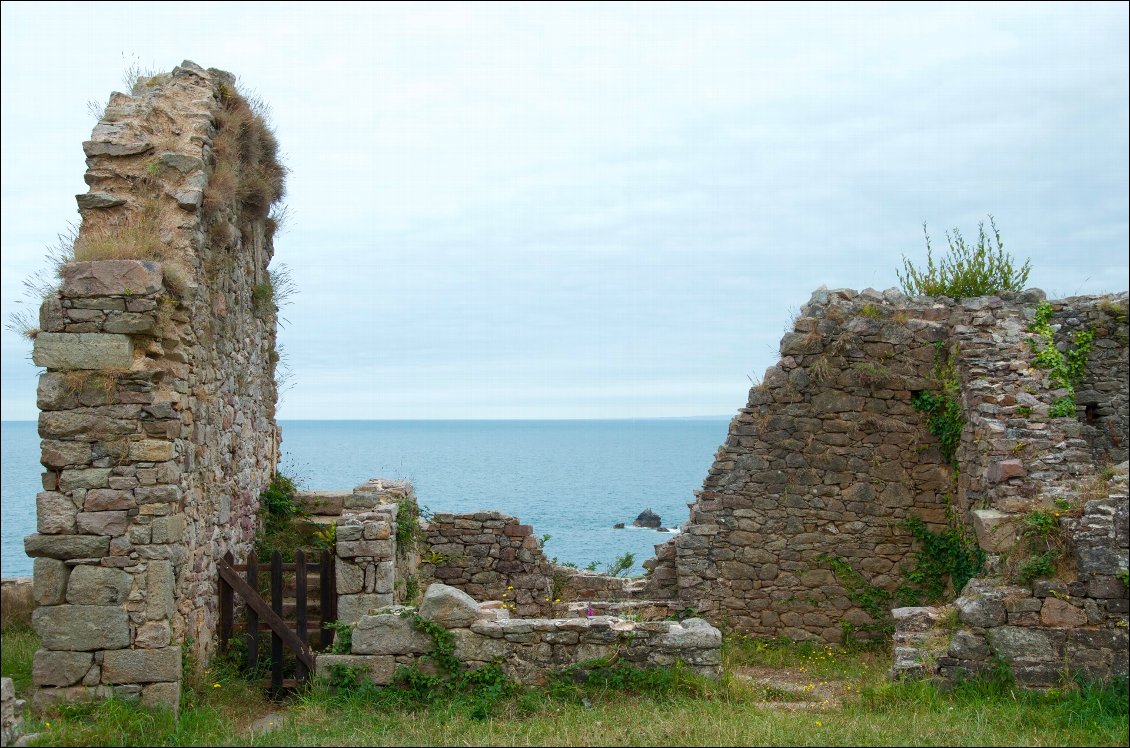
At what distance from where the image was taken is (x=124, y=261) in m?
8.05

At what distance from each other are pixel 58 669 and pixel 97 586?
2.51ft

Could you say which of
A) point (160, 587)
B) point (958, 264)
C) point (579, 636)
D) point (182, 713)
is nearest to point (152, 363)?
point (160, 587)

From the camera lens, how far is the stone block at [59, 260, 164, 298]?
8.00 m

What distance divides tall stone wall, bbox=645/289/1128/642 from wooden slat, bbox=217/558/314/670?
5.46 meters

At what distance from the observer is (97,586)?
7.88 metres

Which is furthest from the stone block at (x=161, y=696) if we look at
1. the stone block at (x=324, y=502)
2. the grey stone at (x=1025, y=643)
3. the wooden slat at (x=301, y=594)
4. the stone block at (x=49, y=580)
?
the grey stone at (x=1025, y=643)

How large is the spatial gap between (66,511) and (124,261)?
2199 mm

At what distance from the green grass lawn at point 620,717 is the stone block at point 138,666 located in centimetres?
26

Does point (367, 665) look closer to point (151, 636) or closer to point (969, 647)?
point (151, 636)

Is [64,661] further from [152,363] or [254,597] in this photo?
[152,363]

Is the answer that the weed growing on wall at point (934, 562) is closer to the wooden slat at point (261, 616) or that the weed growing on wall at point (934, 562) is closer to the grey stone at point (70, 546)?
the wooden slat at point (261, 616)

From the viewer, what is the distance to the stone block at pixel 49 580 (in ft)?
25.7

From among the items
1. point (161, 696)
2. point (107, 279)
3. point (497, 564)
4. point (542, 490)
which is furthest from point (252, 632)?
point (542, 490)

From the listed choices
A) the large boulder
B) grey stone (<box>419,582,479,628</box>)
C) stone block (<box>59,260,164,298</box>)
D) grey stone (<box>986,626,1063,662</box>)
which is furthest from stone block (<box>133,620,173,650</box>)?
the large boulder
